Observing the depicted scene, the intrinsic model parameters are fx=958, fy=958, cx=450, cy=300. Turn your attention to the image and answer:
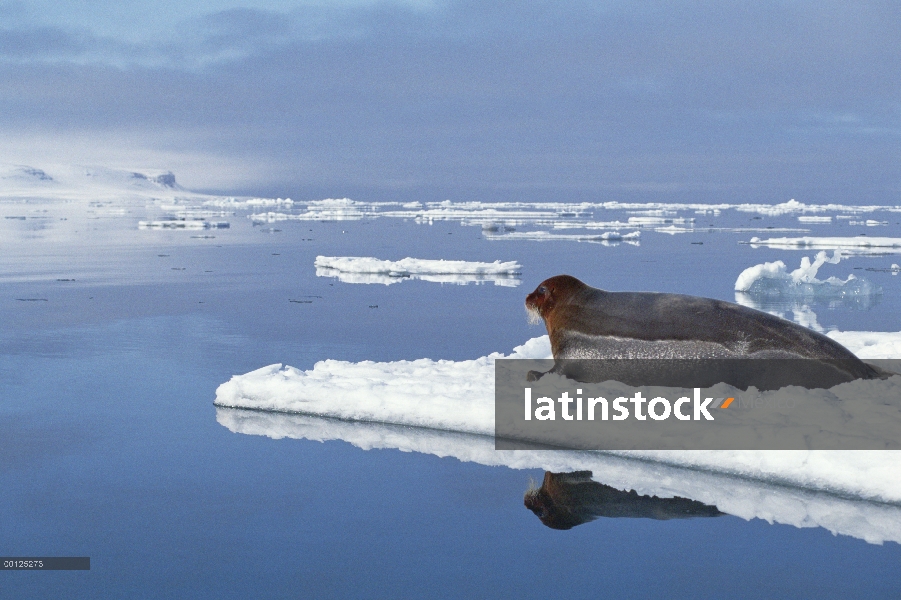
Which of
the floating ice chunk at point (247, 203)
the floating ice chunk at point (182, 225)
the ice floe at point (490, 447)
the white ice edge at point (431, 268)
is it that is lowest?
the ice floe at point (490, 447)

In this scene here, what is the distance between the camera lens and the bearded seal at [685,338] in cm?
661

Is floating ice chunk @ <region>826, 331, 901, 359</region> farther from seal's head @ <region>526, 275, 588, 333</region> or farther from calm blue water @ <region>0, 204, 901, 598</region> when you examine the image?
calm blue water @ <region>0, 204, 901, 598</region>

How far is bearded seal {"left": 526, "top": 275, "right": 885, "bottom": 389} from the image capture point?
6613 mm

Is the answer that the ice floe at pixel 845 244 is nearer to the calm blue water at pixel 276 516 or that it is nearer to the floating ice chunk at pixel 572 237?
the floating ice chunk at pixel 572 237

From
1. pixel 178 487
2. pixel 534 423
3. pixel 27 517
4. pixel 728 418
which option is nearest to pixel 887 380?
pixel 728 418

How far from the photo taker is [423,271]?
66.1ft

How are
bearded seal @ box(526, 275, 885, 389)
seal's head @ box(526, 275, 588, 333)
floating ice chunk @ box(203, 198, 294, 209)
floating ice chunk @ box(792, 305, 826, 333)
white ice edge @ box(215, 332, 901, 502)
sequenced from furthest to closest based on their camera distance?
floating ice chunk @ box(203, 198, 294, 209)
floating ice chunk @ box(792, 305, 826, 333)
seal's head @ box(526, 275, 588, 333)
bearded seal @ box(526, 275, 885, 389)
white ice edge @ box(215, 332, 901, 502)

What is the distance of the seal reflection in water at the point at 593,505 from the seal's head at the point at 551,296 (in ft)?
7.53

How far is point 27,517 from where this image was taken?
5141 millimetres

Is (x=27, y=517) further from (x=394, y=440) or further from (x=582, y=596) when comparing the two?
(x=582, y=596)

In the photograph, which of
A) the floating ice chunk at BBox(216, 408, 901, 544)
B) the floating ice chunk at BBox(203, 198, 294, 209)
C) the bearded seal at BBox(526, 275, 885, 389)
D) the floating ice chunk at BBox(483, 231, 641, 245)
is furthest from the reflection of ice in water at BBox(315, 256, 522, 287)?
the floating ice chunk at BBox(203, 198, 294, 209)

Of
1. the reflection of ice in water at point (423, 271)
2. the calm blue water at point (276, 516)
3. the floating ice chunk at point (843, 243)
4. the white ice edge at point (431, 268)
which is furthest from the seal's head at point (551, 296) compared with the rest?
the floating ice chunk at point (843, 243)

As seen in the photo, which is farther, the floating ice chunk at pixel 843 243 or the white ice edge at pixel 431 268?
the floating ice chunk at pixel 843 243

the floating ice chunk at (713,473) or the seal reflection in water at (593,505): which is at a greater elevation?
the floating ice chunk at (713,473)
